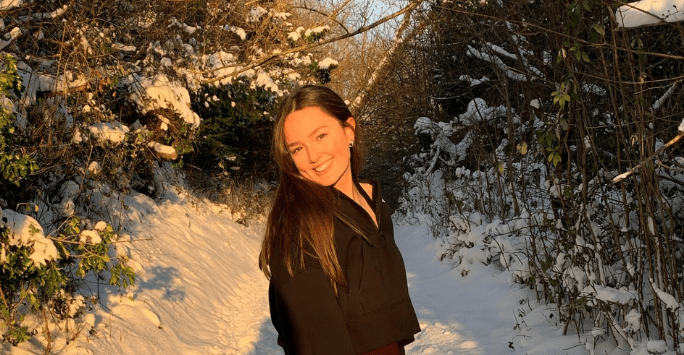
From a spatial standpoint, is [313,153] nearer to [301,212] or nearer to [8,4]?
[301,212]

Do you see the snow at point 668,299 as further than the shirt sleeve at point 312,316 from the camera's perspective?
Yes

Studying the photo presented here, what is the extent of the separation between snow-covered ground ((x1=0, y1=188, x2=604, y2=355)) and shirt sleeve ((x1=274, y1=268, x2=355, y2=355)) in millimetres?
3355

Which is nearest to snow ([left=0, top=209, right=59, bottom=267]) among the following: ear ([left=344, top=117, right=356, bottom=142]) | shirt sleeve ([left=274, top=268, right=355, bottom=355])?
ear ([left=344, top=117, right=356, bottom=142])

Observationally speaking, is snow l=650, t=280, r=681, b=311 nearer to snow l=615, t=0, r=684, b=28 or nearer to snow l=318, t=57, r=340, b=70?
snow l=615, t=0, r=684, b=28

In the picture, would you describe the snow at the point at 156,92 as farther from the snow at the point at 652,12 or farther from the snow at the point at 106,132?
the snow at the point at 652,12

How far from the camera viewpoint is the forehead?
2289 mm

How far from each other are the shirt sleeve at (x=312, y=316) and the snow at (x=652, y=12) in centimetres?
206

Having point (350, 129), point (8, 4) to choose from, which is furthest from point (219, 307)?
point (350, 129)

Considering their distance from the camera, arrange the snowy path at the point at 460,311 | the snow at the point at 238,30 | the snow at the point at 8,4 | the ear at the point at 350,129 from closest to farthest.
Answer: the ear at the point at 350,129 → the snow at the point at 8,4 → the snowy path at the point at 460,311 → the snow at the point at 238,30

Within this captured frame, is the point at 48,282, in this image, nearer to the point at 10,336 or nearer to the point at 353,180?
the point at 10,336

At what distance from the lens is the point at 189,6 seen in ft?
32.4

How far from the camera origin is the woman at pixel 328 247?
6.34 ft

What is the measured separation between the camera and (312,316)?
192 centimetres

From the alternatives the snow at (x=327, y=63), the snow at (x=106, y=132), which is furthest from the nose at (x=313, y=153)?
the snow at (x=327, y=63)
